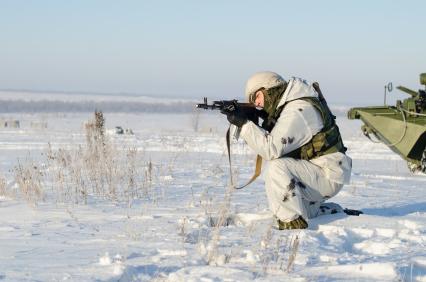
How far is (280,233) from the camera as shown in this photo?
195 inches

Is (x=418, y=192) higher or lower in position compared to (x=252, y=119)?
lower

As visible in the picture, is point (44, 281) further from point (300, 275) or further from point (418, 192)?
point (418, 192)

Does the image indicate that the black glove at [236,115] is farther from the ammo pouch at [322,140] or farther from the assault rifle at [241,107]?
the ammo pouch at [322,140]

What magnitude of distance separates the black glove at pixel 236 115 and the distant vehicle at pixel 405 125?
13.6ft

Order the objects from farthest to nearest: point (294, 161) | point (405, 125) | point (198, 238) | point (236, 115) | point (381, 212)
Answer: point (405, 125) < point (381, 212) < point (294, 161) < point (236, 115) < point (198, 238)

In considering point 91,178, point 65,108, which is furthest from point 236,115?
point 65,108

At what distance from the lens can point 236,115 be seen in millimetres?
5258

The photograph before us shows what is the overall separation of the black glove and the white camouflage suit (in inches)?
1.7

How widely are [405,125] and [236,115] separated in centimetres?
459

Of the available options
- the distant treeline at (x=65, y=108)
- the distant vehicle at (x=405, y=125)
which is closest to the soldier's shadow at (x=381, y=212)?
the distant vehicle at (x=405, y=125)

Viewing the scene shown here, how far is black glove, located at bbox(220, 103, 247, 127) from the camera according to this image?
5242 millimetres

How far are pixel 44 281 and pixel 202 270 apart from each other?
85cm

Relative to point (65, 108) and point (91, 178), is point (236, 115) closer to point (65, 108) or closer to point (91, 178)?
point (91, 178)

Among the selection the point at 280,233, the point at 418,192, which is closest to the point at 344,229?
the point at 280,233
